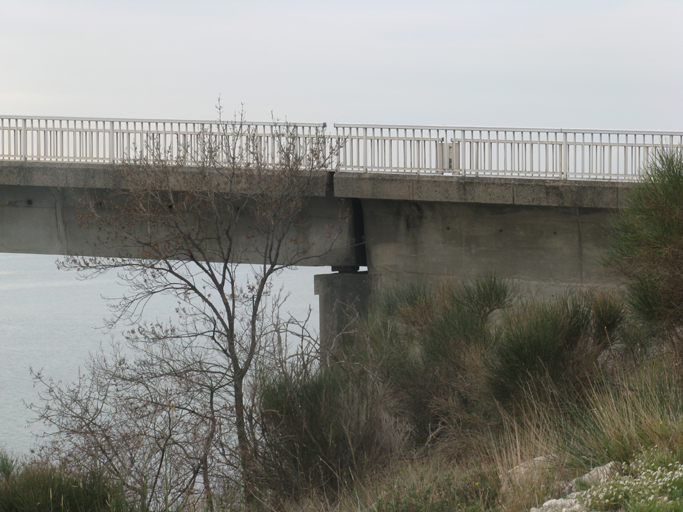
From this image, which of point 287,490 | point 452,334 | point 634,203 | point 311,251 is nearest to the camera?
point 287,490

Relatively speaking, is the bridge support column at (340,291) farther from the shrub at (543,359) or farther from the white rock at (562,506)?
the white rock at (562,506)

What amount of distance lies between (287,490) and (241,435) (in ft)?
5.16

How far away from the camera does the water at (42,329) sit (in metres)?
25.3

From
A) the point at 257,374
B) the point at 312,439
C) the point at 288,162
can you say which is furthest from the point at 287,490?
the point at 288,162

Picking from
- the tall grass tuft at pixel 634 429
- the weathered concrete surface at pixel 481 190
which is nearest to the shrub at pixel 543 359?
the tall grass tuft at pixel 634 429

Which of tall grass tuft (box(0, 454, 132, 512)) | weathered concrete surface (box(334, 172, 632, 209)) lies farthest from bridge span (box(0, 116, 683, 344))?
tall grass tuft (box(0, 454, 132, 512))

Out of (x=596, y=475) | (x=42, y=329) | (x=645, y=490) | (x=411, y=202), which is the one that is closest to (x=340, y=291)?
(x=411, y=202)

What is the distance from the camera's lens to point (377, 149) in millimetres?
13773

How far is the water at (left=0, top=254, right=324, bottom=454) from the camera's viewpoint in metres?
25.3

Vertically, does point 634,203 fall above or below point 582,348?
above

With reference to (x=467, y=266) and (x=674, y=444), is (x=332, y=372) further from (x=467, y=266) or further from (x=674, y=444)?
(x=467, y=266)

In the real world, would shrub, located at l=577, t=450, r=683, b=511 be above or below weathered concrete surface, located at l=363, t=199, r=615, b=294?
below

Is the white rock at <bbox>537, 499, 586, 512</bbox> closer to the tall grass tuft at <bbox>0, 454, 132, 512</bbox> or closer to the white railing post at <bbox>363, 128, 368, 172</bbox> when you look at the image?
the tall grass tuft at <bbox>0, 454, 132, 512</bbox>

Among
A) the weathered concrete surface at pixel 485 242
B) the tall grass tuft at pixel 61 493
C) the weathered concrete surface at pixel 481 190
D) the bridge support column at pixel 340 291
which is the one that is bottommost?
the tall grass tuft at pixel 61 493
